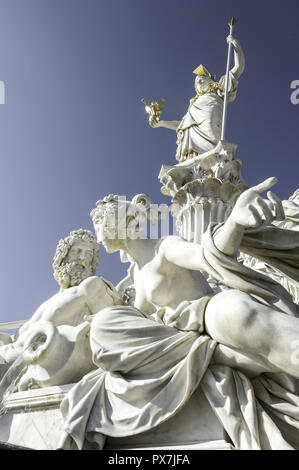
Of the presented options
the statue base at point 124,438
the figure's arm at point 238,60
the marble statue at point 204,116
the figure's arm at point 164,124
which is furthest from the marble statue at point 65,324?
the figure's arm at point 238,60

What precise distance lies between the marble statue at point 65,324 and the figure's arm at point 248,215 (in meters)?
1.27

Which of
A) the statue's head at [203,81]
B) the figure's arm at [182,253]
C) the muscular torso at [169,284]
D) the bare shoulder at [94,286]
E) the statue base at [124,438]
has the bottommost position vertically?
the statue base at [124,438]

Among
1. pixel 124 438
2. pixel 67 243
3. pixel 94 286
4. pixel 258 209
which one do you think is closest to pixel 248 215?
pixel 258 209

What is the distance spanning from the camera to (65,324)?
4012 mm

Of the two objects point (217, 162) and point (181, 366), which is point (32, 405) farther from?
point (217, 162)

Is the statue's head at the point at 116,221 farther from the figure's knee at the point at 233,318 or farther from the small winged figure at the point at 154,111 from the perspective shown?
the small winged figure at the point at 154,111

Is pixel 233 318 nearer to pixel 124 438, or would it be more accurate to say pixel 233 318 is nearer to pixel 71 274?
pixel 124 438

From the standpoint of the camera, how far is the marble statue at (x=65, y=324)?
10.6ft

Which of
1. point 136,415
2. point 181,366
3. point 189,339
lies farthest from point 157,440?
point 189,339

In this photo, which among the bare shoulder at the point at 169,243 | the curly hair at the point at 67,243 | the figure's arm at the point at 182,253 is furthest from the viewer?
the curly hair at the point at 67,243

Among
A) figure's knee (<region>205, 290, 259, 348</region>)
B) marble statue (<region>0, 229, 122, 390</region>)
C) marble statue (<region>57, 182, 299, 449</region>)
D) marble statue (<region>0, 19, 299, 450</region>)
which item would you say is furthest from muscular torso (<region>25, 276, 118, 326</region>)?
figure's knee (<region>205, 290, 259, 348</region>)

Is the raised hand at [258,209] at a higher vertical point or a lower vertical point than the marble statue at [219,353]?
higher

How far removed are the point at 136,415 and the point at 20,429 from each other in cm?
93

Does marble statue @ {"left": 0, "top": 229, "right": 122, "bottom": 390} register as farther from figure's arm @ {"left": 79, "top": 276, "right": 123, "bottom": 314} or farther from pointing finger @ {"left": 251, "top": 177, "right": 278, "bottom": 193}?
pointing finger @ {"left": 251, "top": 177, "right": 278, "bottom": 193}
